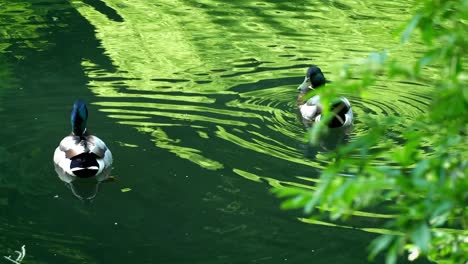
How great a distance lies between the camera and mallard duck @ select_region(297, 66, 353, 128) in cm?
1077

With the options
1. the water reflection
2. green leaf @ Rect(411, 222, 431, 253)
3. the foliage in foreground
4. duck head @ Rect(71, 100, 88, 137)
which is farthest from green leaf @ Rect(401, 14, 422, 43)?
duck head @ Rect(71, 100, 88, 137)

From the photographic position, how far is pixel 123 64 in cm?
1281

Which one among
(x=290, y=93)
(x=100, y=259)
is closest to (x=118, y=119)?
(x=290, y=93)

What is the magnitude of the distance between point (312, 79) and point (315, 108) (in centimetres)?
64

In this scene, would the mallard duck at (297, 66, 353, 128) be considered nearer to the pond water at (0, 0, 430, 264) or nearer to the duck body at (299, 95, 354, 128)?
the duck body at (299, 95, 354, 128)

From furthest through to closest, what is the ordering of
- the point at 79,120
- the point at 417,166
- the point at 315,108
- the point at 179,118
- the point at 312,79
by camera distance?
the point at 312,79 → the point at 315,108 → the point at 179,118 → the point at 79,120 → the point at 417,166

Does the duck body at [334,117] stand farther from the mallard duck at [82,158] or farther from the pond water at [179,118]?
the mallard duck at [82,158]

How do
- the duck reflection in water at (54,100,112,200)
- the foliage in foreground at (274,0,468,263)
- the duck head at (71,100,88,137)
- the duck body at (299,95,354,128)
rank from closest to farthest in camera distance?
the foliage in foreground at (274,0,468,263)
the duck reflection in water at (54,100,112,200)
the duck head at (71,100,88,137)
the duck body at (299,95,354,128)

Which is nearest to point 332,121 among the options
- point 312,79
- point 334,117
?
point 334,117

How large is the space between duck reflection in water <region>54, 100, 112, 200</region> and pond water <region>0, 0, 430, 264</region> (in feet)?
0.42

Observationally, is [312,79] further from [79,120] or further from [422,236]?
[422,236]

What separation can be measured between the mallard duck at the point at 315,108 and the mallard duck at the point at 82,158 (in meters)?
2.31

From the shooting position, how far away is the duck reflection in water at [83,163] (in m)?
9.30

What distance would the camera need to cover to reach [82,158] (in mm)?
9477
